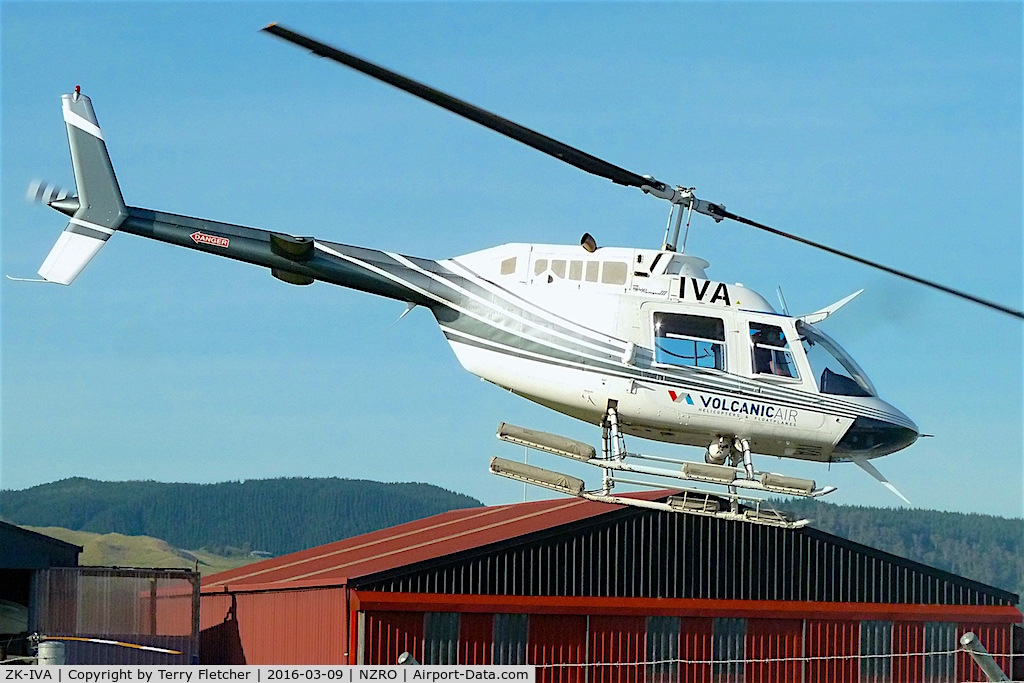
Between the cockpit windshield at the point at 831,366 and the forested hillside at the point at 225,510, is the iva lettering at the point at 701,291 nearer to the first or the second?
the cockpit windshield at the point at 831,366

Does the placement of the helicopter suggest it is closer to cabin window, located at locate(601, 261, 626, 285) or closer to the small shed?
cabin window, located at locate(601, 261, 626, 285)

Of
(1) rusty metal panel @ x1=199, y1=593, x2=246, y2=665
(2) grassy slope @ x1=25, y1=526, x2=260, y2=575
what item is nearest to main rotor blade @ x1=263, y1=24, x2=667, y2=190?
(1) rusty metal panel @ x1=199, y1=593, x2=246, y2=665

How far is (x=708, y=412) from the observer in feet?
73.7

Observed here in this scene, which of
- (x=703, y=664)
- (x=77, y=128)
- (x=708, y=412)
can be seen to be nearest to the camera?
(x=708, y=412)

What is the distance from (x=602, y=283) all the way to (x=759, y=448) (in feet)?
11.8

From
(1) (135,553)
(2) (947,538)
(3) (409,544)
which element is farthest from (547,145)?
(1) (135,553)

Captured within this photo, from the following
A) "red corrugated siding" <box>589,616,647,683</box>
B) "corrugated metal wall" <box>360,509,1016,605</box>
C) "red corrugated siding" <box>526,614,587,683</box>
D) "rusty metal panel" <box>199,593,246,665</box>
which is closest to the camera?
"red corrugated siding" <box>526,614,587,683</box>

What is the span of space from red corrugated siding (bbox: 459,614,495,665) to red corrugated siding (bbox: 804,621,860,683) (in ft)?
27.1

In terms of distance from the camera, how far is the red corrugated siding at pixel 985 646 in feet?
121

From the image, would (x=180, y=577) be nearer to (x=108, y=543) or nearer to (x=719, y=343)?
(x=719, y=343)

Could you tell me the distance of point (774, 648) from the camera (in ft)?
112

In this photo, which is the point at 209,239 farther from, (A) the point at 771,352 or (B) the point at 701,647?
(B) the point at 701,647

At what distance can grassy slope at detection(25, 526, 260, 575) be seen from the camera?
519 feet

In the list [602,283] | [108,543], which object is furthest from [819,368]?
[108,543]
